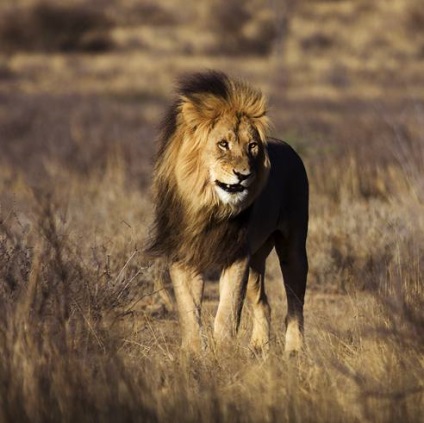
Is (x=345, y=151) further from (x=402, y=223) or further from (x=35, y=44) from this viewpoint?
(x=35, y=44)

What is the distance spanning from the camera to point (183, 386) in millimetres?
4961

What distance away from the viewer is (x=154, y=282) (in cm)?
751

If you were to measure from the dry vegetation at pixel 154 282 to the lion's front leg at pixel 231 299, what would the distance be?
4.9 inches

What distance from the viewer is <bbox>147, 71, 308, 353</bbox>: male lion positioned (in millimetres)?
5953

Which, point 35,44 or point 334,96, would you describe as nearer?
point 334,96

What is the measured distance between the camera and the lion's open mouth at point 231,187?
590cm

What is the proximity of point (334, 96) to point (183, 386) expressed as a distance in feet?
71.0

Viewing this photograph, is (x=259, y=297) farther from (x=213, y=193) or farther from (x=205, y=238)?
(x=213, y=193)

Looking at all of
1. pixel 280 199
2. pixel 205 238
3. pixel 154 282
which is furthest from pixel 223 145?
pixel 154 282

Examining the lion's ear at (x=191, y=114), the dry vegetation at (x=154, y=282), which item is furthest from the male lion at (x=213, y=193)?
the dry vegetation at (x=154, y=282)

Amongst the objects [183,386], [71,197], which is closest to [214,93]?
[183,386]

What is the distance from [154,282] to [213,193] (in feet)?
5.37

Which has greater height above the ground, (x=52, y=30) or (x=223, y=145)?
(x=223, y=145)

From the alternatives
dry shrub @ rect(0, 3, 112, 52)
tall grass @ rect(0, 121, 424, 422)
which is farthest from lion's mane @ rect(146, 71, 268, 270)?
dry shrub @ rect(0, 3, 112, 52)
